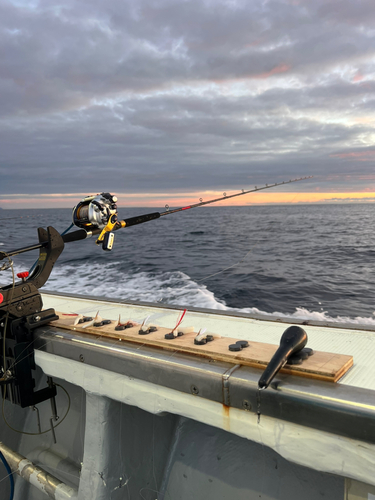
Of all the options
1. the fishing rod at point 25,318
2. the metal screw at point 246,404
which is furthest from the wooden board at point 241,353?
the fishing rod at point 25,318

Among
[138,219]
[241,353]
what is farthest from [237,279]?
[241,353]

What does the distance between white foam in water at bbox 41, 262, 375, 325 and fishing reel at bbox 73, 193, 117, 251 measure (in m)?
3.61

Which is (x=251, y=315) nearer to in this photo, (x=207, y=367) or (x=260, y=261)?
(x=207, y=367)

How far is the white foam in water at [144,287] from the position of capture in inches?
250

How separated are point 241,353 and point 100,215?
1.45m

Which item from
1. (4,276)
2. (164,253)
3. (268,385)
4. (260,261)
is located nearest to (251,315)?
(268,385)

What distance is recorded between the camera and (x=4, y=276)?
8.35 m

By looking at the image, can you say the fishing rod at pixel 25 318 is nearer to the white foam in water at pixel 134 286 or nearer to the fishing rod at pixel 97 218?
the fishing rod at pixel 97 218

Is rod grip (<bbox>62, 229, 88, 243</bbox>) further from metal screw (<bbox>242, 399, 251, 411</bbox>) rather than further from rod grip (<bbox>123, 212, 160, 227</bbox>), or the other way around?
metal screw (<bbox>242, 399, 251, 411</bbox>)

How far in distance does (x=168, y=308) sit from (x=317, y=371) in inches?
76.4

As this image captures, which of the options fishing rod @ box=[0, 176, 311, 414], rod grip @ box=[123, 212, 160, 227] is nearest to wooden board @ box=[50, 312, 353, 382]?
fishing rod @ box=[0, 176, 311, 414]

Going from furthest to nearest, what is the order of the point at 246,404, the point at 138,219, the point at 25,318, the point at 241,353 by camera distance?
1. the point at 138,219
2. the point at 25,318
3. the point at 241,353
4. the point at 246,404

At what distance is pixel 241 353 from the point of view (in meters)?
1.52

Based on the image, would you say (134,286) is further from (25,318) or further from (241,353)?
(241,353)
